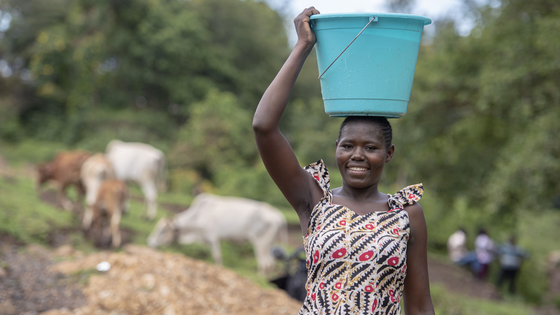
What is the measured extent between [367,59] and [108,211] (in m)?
7.03

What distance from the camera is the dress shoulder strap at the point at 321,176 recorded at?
6.65 feet

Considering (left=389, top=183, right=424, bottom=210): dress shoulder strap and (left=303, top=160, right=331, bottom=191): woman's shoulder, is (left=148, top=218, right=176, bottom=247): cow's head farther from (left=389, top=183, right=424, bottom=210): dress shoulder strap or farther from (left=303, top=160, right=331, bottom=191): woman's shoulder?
(left=389, top=183, right=424, bottom=210): dress shoulder strap

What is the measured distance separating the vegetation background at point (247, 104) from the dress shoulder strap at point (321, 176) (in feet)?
19.2

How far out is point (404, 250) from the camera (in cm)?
190

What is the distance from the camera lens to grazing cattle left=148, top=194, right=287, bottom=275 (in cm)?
892

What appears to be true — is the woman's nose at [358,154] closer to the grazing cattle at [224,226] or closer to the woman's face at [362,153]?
the woman's face at [362,153]

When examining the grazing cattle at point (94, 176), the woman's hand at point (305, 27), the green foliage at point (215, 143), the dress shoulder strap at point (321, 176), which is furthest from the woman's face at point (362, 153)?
the green foliage at point (215, 143)

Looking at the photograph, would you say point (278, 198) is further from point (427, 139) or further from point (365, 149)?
point (365, 149)

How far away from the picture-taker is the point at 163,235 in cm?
868

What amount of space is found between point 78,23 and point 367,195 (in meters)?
24.3

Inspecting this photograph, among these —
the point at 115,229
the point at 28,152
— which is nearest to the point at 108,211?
the point at 115,229

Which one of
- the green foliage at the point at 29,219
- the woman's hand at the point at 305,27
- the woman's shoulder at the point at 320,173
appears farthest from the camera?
the green foliage at the point at 29,219

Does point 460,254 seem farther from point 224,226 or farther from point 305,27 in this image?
point 305,27

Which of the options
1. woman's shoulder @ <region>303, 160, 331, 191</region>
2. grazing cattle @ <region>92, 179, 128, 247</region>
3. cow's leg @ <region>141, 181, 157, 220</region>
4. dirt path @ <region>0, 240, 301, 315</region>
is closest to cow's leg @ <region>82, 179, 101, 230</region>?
grazing cattle @ <region>92, 179, 128, 247</region>
